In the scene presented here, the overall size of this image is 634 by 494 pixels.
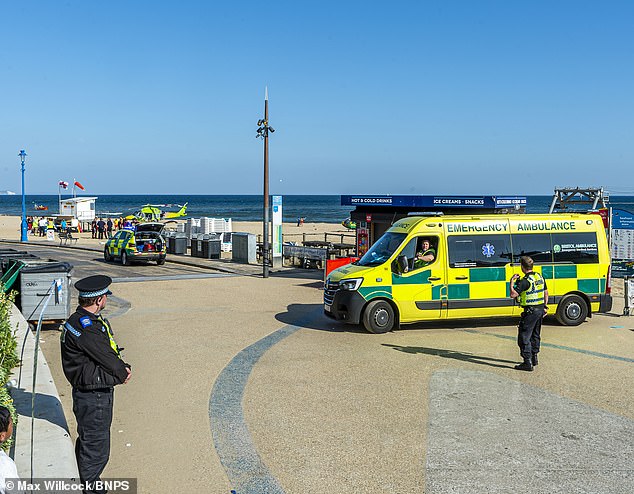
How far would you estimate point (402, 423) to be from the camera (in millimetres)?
7254

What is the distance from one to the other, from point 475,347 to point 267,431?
5.29 metres

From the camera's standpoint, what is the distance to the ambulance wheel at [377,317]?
12461mm

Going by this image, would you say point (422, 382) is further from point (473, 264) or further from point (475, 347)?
point (473, 264)

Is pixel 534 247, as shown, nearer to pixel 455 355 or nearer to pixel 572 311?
pixel 572 311

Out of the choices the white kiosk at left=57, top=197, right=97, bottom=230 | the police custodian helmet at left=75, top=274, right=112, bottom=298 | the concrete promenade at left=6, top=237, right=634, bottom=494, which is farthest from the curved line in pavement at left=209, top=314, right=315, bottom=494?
the white kiosk at left=57, top=197, right=97, bottom=230

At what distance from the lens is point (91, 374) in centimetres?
518

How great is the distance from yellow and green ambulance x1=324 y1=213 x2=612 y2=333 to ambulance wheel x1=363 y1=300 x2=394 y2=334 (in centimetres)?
2

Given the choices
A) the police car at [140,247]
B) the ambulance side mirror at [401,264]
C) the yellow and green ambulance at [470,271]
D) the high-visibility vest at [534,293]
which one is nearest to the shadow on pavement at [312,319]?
the yellow and green ambulance at [470,271]

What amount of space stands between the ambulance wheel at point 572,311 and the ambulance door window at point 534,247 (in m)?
0.86

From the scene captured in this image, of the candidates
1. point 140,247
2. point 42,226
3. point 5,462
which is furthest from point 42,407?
point 42,226

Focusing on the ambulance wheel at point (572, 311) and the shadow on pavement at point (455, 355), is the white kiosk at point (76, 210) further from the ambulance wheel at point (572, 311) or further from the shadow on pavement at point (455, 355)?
the shadow on pavement at point (455, 355)

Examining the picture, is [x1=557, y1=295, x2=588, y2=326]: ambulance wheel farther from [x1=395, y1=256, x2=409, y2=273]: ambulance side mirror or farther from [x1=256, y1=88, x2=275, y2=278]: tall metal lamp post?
[x1=256, y1=88, x2=275, y2=278]: tall metal lamp post

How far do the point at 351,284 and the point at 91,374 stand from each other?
7.72 meters

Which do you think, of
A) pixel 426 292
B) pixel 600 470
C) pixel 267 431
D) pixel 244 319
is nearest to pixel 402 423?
pixel 267 431
